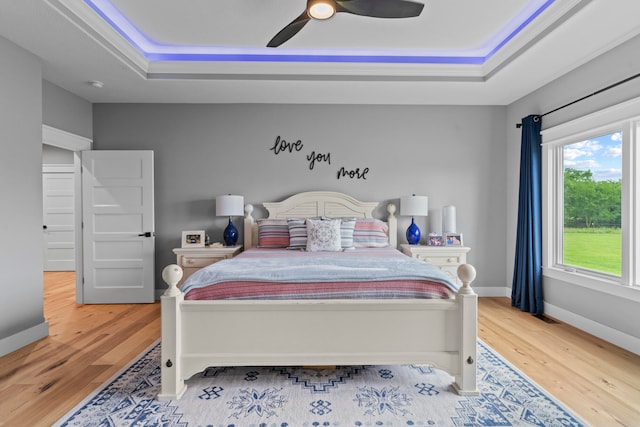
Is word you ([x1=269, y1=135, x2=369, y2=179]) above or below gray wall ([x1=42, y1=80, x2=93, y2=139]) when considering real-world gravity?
below

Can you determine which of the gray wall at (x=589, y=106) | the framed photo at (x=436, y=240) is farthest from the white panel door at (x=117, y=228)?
the gray wall at (x=589, y=106)

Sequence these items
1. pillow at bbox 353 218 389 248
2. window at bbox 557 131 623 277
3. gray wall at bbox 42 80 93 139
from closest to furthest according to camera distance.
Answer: window at bbox 557 131 623 277 < gray wall at bbox 42 80 93 139 < pillow at bbox 353 218 389 248

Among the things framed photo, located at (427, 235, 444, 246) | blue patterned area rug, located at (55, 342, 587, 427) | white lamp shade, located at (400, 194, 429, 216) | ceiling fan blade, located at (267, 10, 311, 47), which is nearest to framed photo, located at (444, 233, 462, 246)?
framed photo, located at (427, 235, 444, 246)

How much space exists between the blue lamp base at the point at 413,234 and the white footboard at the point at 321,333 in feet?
6.98

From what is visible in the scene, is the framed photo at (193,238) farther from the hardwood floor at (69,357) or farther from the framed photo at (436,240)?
the framed photo at (436,240)

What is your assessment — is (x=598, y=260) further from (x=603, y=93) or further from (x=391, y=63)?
(x=391, y=63)

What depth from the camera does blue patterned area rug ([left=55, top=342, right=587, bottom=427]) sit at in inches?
72.2

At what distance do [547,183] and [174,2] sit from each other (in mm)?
3931

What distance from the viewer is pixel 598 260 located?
321 centimetres

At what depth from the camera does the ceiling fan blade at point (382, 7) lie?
78.2 inches

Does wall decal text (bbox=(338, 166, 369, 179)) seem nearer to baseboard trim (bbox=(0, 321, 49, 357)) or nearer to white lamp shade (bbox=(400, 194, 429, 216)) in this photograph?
white lamp shade (bbox=(400, 194, 429, 216))

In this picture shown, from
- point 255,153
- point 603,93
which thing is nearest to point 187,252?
point 255,153

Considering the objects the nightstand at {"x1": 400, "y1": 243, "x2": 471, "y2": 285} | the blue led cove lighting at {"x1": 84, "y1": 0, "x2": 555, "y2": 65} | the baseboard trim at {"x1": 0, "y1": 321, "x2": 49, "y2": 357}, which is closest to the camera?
the baseboard trim at {"x1": 0, "y1": 321, "x2": 49, "y2": 357}

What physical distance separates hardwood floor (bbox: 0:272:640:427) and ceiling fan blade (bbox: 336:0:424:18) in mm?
2444
